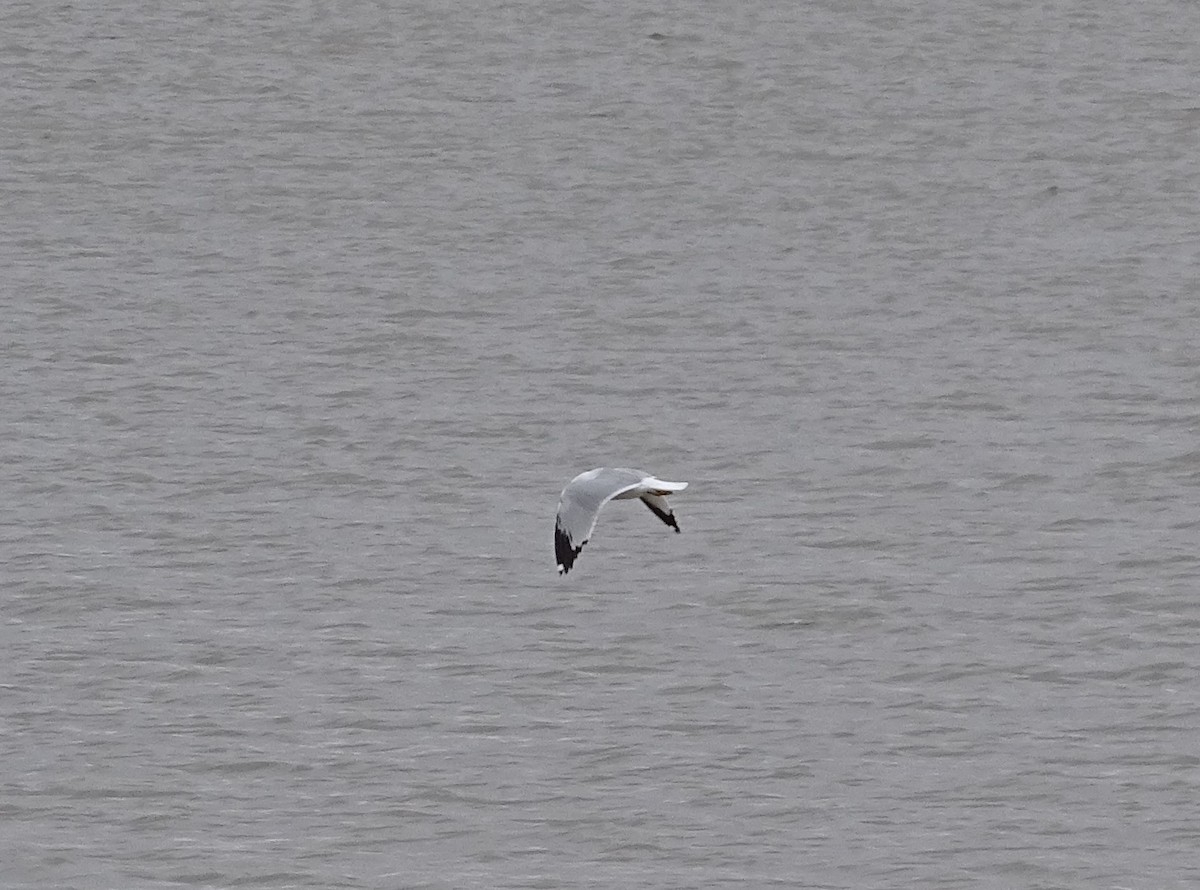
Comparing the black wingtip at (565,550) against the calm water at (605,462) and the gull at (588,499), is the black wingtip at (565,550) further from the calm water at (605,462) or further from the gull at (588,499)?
the calm water at (605,462)

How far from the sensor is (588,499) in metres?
12.9

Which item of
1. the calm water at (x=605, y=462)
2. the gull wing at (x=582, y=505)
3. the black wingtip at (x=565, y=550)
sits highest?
the gull wing at (x=582, y=505)

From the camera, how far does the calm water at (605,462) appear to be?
41.8ft

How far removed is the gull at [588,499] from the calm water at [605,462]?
43.6 inches

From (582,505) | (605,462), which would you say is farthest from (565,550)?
(605,462)

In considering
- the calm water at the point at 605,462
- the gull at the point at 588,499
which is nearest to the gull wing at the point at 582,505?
the gull at the point at 588,499

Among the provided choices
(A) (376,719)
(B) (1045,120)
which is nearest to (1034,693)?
(A) (376,719)

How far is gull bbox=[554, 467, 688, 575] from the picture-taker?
499 inches

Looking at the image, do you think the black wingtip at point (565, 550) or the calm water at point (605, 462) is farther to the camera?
the calm water at point (605, 462)

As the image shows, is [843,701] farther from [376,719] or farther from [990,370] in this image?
[990,370]

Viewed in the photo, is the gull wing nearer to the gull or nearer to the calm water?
the gull

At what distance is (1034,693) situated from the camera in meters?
14.0

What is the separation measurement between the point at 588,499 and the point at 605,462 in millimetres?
4519

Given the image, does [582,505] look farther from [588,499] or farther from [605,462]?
[605,462]
